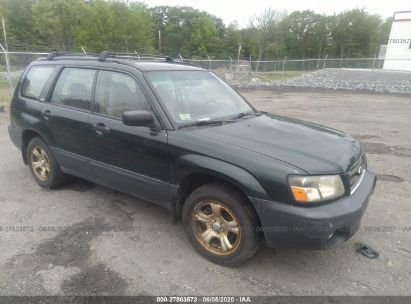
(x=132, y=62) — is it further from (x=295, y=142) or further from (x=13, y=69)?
(x=13, y=69)

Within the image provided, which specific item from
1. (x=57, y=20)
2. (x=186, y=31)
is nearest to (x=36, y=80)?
(x=57, y=20)

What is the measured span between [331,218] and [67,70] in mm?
3554

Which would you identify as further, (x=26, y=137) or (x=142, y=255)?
(x=26, y=137)

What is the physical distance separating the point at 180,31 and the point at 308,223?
85395 mm

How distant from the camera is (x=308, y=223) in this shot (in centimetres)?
260

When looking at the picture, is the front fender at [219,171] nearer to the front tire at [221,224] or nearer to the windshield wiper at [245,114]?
the front tire at [221,224]

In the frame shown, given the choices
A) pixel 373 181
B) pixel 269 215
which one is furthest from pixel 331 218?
pixel 373 181

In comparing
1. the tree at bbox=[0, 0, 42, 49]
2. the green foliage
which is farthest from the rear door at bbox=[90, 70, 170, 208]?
the tree at bbox=[0, 0, 42, 49]

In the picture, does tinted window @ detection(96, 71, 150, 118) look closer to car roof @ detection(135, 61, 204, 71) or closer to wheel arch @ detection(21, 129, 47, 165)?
A: car roof @ detection(135, 61, 204, 71)

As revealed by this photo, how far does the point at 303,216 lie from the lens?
102 inches

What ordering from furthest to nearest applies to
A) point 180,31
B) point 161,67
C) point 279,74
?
point 180,31
point 279,74
point 161,67

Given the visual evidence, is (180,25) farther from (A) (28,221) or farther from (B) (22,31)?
(A) (28,221)

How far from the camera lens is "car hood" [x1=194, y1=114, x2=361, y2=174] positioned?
9.15 feet

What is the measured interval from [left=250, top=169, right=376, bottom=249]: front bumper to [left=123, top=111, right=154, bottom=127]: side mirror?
4.04ft
